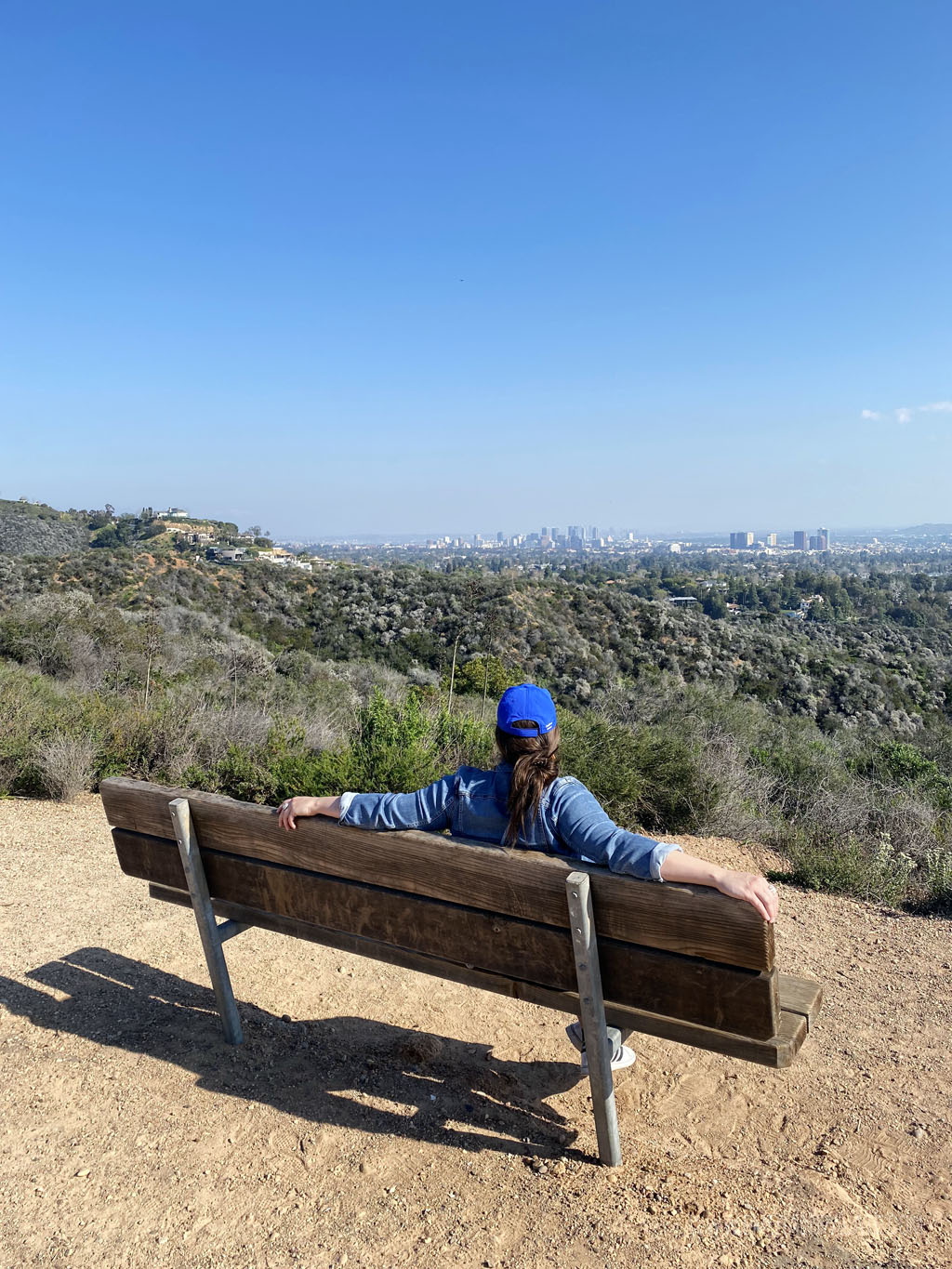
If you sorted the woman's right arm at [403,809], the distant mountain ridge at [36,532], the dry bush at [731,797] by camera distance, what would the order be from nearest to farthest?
the woman's right arm at [403,809] < the dry bush at [731,797] < the distant mountain ridge at [36,532]

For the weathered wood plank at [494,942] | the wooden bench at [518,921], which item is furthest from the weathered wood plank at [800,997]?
the weathered wood plank at [494,942]

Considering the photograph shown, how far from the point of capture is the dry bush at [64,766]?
651 centimetres

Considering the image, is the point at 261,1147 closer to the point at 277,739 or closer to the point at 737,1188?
the point at 737,1188

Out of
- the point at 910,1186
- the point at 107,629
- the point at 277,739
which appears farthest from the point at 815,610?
the point at 910,1186

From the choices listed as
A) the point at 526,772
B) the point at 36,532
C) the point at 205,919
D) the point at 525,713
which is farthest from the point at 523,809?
the point at 36,532

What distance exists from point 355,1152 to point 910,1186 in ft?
5.03

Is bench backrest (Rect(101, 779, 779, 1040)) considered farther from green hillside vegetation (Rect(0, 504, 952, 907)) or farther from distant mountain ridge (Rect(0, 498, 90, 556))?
distant mountain ridge (Rect(0, 498, 90, 556))

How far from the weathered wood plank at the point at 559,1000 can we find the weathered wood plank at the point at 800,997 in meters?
0.04

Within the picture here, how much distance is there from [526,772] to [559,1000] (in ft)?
2.03

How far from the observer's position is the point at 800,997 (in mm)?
2232

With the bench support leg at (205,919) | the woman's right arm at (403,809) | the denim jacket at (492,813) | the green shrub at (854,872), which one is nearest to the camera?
the denim jacket at (492,813)

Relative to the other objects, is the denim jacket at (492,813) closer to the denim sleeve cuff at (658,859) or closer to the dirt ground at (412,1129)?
the denim sleeve cuff at (658,859)

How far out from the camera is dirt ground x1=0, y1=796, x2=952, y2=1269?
6.41ft

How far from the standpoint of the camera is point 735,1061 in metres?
2.86
